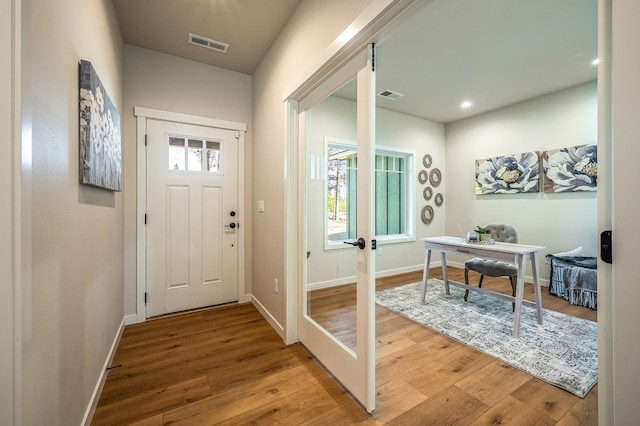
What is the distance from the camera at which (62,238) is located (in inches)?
43.6

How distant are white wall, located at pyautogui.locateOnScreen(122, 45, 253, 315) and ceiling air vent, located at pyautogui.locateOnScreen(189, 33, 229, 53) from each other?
14.4 inches

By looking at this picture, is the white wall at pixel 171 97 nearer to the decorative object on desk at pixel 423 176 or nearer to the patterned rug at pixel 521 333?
the patterned rug at pixel 521 333

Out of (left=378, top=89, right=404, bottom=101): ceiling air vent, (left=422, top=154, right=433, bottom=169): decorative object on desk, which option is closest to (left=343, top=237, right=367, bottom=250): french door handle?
(left=378, top=89, right=404, bottom=101): ceiling air vent

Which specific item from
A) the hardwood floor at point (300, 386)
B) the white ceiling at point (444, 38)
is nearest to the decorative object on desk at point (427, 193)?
the white ceiling at point (444, 38)

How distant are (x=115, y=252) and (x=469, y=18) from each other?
3.68 m

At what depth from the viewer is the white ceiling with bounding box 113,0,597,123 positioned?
2.15 meters

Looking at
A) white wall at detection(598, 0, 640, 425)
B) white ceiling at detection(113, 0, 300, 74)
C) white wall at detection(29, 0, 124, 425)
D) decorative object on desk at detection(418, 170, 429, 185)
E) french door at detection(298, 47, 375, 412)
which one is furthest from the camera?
decorative object on desk at detection(418, 170, 429, 185)

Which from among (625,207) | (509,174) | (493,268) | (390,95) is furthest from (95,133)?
(509,174)

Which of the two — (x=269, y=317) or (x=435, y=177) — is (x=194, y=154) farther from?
(x=435, y=177)

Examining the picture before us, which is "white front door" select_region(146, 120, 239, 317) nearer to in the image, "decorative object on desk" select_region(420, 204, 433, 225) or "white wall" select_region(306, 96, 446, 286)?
"white wall" select_region(306, 96, 446, 286)

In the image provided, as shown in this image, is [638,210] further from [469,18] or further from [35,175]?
[469,18]

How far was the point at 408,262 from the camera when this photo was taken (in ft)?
15.4

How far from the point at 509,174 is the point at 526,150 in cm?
42

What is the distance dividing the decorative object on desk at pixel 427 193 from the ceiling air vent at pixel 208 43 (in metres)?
3.95
